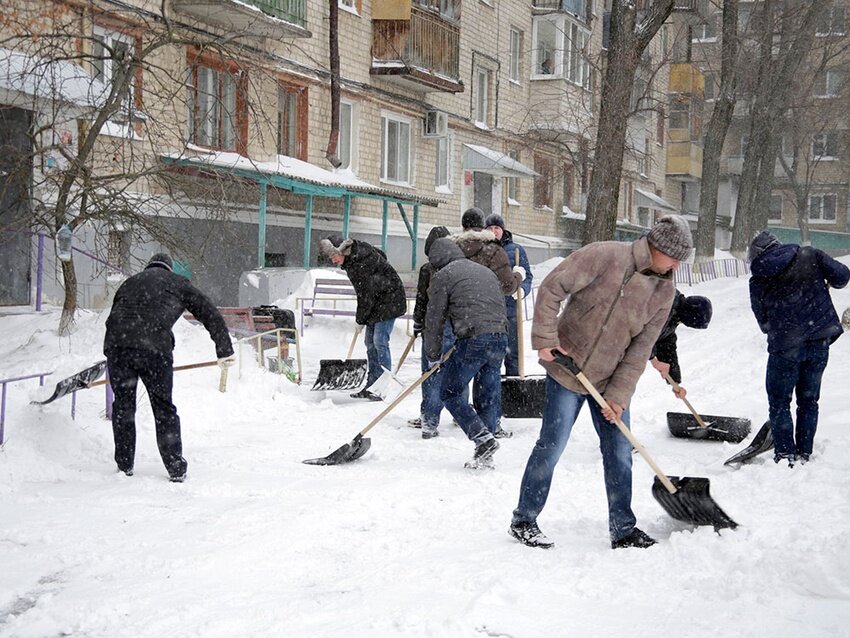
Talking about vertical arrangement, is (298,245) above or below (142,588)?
above

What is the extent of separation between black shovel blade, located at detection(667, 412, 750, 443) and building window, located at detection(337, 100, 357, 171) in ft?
43.1

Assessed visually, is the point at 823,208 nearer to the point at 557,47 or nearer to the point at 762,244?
the point at 557,47

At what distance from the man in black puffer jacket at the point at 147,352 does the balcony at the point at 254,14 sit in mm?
9217

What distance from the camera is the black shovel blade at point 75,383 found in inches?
247

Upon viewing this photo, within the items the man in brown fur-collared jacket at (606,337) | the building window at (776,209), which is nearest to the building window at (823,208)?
the building window at (776,209)

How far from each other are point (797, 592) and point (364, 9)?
700 inches

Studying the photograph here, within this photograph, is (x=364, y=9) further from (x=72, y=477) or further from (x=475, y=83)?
(x=72, y=477)

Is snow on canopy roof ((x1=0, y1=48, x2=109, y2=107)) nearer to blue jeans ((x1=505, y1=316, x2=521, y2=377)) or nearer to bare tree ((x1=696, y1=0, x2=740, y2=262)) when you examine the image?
blue jeans ((x1=505, y1=316, x2=521, y2=377))

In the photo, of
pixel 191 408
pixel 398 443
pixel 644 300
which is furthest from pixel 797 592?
pixel 191 408

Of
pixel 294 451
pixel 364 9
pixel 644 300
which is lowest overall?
pixel 294 451

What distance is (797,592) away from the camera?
149 inches

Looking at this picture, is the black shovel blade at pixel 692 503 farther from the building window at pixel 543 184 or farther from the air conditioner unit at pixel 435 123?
the building window at pixel 543 184

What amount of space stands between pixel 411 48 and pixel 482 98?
529 cm

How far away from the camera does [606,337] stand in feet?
14.4
